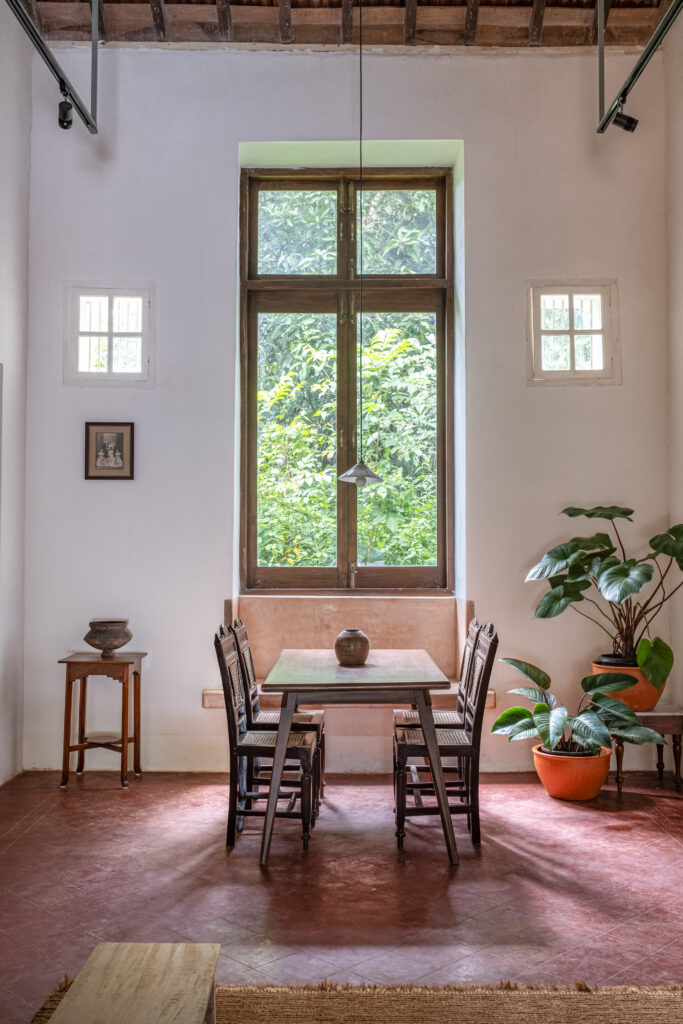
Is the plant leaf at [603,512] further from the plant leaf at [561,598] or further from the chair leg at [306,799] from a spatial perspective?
the chair leg at [306,799]

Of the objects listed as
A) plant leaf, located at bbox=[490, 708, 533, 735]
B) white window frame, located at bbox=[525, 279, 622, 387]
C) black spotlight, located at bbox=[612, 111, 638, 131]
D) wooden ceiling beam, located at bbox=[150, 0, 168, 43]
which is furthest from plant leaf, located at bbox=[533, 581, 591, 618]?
wooden ceiling beam, located at bbox=[150, 0, 168, 43]

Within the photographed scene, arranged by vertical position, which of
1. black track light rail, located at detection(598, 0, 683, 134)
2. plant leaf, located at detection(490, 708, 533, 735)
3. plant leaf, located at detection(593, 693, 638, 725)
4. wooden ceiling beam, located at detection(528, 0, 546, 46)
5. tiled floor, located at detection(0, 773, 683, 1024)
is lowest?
tiled floor, located at detection(0, 773, 683, 1024)

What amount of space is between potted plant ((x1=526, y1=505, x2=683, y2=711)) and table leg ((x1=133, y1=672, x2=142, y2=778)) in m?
2.50

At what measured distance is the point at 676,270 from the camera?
18.3ft

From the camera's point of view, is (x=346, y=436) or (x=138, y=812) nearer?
(x=138, y=812)

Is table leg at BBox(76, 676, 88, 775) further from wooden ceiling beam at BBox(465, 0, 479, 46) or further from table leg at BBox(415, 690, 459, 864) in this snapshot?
wooden ceiling beam at BBox(465, 0, 479, 46)

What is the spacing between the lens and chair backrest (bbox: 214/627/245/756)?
4.10 meters

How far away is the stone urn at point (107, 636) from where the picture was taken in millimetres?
5301

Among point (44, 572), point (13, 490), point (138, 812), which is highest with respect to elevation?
point (13, 490)

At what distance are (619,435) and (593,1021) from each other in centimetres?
380

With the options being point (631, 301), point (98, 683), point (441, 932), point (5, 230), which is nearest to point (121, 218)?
point (5, 230)

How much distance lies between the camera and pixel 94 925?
335 centimetres

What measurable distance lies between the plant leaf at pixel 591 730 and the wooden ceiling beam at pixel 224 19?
4839 mm

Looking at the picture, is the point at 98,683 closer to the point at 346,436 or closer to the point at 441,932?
the point at 346,436
